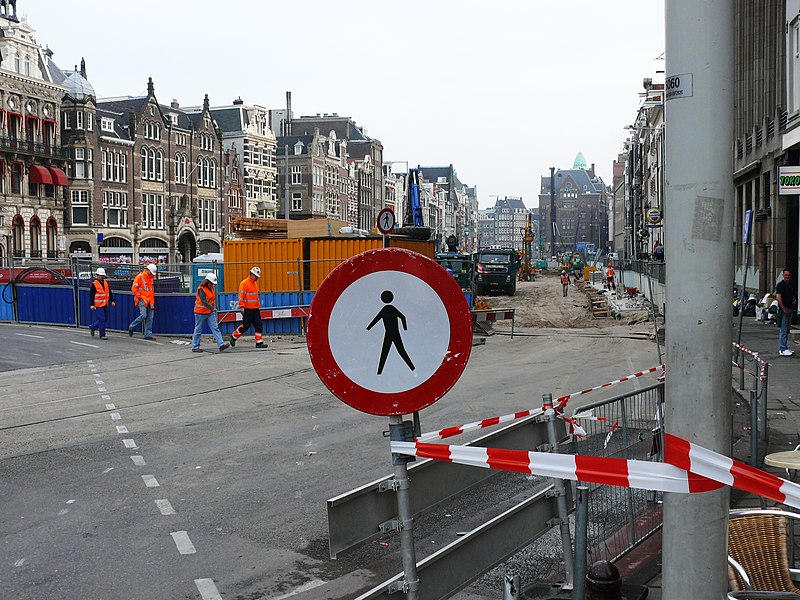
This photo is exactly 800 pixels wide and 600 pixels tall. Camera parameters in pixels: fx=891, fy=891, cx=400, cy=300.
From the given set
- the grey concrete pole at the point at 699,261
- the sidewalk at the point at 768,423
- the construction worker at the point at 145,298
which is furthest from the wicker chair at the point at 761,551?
the construction worker at the point at 145,298

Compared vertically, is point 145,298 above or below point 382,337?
below

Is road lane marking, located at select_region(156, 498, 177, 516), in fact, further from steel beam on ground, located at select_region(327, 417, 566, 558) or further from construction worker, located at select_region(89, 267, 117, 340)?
construction worker, located at select_region(89, 267, 117, 340)

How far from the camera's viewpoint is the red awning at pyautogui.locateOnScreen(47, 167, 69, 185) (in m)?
66.8

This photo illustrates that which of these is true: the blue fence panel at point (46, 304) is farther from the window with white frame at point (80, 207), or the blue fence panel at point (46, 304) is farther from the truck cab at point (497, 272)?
the window with white frame at point (80, 207)

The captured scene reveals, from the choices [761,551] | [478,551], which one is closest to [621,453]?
[761,551]

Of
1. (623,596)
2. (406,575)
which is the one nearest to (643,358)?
(623,596)

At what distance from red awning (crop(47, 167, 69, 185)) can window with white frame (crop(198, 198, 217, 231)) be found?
735 inches

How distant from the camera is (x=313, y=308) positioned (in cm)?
382

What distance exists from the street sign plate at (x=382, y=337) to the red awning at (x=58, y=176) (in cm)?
6838

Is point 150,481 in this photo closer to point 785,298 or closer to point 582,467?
point 582,467

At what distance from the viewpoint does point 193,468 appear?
8.71 meters

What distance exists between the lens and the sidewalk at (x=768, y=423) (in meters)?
5.57

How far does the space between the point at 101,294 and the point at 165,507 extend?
15.4 m

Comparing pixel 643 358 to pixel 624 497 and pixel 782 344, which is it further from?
pixel 624 497
